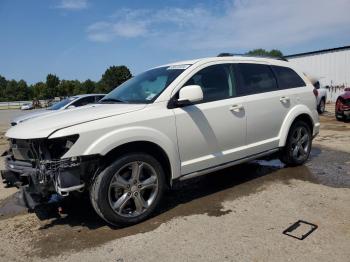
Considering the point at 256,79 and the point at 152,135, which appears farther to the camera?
the point at 256,79

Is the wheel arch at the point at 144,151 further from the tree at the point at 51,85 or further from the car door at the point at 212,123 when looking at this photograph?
the tree at the point at 51,85

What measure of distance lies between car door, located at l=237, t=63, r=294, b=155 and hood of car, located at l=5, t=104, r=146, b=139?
5.74 ft

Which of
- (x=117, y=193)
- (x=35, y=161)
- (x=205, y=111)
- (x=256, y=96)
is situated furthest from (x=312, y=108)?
(x=35, y=161)

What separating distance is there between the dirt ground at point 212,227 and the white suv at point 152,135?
364 mm

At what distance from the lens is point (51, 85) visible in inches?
3027

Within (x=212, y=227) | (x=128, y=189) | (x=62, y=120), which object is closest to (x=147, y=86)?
(x=62, y=120)

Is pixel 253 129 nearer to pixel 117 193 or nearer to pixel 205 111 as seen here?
pixel 205 111

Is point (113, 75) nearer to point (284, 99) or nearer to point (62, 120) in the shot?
point (284, 99)

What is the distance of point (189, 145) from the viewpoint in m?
4.47

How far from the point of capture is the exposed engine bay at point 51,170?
362 centimetres

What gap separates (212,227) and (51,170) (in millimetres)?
1784

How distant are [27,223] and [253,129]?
10.7 ft

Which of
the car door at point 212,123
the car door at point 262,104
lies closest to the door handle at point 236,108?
the car door at point 212,123

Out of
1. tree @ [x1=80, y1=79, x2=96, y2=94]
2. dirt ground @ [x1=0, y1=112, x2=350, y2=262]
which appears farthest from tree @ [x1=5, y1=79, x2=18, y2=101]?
dirt ground @ [x1=0, y1=112, x2=350, y2=262]
